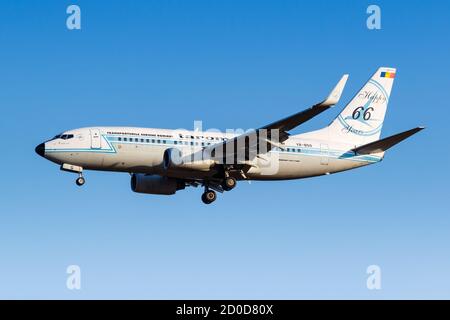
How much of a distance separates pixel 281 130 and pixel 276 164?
660 cm

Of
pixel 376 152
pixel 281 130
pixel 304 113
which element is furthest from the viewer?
pixel 376 152

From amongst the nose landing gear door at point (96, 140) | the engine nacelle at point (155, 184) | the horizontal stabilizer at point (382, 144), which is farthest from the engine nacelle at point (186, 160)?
the horizontal stabilizer at point (382, 144)

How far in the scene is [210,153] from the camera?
5781cm

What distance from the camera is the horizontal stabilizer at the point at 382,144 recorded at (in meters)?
56.7

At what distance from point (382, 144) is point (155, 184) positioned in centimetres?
1540

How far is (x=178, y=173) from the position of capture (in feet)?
191

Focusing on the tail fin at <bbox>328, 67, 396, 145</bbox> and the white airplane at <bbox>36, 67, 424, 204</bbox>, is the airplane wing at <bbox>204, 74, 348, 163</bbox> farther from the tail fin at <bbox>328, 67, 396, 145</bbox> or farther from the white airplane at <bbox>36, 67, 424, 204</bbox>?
→ the tail fin at <bbox>328, 67, 396, 145</bbox>

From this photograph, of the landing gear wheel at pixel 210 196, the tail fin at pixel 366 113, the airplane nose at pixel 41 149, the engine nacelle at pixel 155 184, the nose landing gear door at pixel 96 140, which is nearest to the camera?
the nose landing gear door at pixel 96 140

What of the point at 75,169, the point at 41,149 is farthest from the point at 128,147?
the point at 41,149

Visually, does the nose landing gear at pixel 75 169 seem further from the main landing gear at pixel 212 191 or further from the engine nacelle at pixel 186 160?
the main landing gear at pixel 212 191

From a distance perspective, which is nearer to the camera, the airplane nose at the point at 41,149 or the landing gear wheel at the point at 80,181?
the landing gear wheel at the point at 80,181

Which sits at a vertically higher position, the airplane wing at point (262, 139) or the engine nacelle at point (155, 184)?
the airplane wing at point (262, 139)
